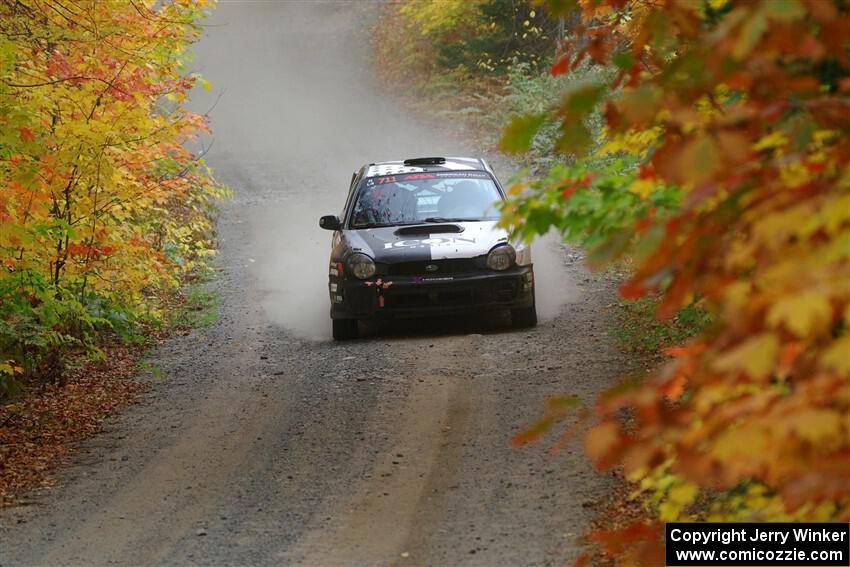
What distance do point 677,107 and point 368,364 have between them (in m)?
8.27

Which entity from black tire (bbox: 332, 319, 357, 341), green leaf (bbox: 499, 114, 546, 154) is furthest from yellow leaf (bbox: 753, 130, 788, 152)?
black tire (bbox: 332, 319, 357, 341)

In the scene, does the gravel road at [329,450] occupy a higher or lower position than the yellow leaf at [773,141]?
lower

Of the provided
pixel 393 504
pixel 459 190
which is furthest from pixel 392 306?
pixel 393 504

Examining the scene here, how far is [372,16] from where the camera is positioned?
43656 mm

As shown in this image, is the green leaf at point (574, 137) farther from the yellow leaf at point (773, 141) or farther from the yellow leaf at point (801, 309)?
the yellow leaf at point (801, 309)

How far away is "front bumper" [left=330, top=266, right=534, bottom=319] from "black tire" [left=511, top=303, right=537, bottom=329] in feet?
1.50

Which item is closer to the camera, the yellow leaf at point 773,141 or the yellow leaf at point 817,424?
the yellow leaf at point 817,424

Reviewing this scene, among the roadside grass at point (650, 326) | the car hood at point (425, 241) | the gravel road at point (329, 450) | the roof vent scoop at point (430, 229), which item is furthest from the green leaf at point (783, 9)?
the roof vent scoop at point (430, 229)

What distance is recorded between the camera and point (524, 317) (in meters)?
12.0

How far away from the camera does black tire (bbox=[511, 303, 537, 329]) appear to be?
11898mm

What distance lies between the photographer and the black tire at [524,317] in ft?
39.0

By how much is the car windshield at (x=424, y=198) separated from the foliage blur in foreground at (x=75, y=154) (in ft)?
6.76

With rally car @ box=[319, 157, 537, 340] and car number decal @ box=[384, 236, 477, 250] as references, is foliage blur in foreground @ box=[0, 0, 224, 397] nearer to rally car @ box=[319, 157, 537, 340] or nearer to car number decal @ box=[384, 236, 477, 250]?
rally car @ box=[319, 157, 537, 340]

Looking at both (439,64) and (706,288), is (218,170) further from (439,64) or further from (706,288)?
(706,288)
